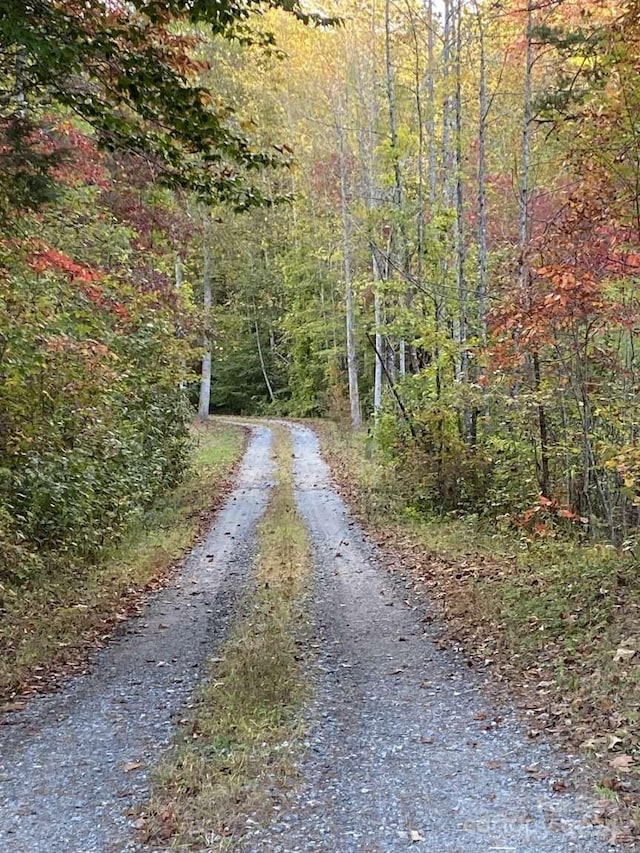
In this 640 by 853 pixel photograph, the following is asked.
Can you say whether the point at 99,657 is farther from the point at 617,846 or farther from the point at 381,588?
the point at 617,846

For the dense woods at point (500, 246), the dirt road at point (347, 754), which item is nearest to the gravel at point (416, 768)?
the dirt road at point (347, 754)

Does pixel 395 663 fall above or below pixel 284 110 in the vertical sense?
below

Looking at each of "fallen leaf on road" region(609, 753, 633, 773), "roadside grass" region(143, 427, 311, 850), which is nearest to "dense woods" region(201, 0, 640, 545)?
"fallen leaf on road" region(609, 753, 633, 773)

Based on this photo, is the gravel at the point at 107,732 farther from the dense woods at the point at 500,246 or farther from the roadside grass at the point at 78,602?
the dense woods at the point at 500,246

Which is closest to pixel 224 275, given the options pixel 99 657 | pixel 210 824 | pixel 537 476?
pixel 537 476

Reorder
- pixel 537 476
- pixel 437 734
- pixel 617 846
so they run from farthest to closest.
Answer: pixel 537 476 → pixel 437 734 → pixel 617 846

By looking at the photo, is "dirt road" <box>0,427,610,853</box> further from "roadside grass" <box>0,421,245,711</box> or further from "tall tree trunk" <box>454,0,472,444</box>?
"tall tree trunk" <box>454,0,472,444</box>

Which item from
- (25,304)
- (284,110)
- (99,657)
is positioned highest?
(284,110)

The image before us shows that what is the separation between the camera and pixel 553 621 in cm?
666

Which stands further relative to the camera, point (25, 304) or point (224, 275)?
point (224, 275)

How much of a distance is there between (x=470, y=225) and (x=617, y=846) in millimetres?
18414

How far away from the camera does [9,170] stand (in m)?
6.54

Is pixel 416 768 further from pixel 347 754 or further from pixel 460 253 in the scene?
pixel 460 253

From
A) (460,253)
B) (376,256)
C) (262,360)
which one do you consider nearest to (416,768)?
(460,253)
